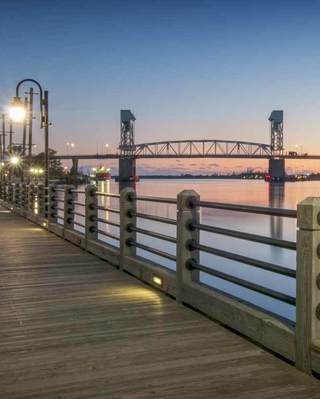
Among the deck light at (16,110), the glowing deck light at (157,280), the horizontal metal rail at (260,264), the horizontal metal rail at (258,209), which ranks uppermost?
the deck light at (16,110)

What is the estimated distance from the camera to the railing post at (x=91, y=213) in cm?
1164

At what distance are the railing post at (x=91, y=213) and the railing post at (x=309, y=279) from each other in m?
7.61

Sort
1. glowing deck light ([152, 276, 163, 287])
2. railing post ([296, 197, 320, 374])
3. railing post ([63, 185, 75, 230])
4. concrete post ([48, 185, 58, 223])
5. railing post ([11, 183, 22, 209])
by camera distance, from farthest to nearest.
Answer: railing post ([11, 183, 22, 209]), concrete post ([48, 185, 58, 223]), railing post ([63, 185, 75, 230]), glowing deck light ([152, 276, 163, 287]), railing post ([296, 197, 320, 374])

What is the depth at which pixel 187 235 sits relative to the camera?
22.0 ft

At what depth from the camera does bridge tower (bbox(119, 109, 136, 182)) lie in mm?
164875

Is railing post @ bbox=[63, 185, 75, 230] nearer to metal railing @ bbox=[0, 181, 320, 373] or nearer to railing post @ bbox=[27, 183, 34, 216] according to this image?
metal railing @ bbox=[0, 181, 320, 373]

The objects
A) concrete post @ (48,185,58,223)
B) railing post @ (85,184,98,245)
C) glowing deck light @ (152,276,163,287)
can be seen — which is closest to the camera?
glowing deck light @ (152,276,163,287)

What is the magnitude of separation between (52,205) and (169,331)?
39.9 feet

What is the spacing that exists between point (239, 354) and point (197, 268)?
1.88 metres

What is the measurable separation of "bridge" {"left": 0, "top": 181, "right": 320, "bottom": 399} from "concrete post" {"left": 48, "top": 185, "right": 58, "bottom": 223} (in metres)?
8.31

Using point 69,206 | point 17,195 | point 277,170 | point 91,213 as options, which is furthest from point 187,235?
point 277,170

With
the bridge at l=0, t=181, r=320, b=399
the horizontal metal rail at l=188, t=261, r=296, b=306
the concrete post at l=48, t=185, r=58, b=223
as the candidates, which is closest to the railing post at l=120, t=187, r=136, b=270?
the bridge at l=0, t=181, r=320, b=399

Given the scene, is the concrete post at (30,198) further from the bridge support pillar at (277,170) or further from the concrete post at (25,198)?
the bridge support pillar at (277,170)

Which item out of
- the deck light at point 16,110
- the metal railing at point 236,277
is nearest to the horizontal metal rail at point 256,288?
the metal railing at point 236,277
